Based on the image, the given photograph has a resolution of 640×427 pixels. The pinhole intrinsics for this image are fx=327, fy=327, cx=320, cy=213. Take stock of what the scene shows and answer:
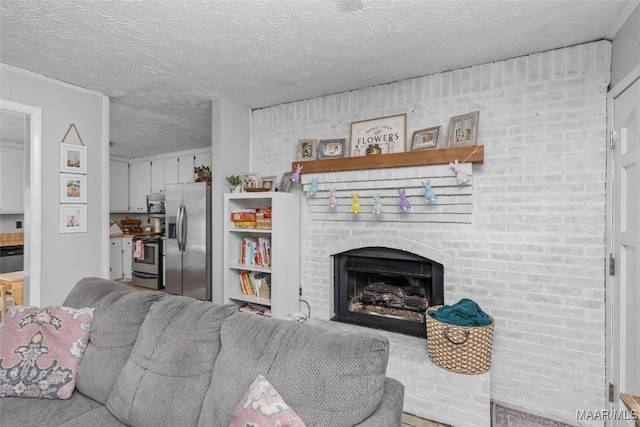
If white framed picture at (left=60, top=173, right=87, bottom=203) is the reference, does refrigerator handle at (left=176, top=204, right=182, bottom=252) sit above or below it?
below

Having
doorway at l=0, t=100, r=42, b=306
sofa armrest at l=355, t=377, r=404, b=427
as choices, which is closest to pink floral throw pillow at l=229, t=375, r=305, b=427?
sofa armrest at l=355, t=377, r=404, b=427

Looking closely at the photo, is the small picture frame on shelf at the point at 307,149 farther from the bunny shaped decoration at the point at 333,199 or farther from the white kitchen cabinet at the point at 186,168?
the white kitchen cabinet at the point at 186,168

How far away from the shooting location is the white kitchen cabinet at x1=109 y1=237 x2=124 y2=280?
5918 millimetres

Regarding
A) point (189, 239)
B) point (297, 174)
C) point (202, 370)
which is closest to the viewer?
point (202, 370)

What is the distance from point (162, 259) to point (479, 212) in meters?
4.82

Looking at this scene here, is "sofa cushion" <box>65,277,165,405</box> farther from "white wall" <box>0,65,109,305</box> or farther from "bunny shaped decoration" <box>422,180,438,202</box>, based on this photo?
"bunny shaped decoration" <box>422,180,438,202</box>

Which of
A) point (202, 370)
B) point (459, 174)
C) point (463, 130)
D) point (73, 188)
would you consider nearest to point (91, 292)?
point (202, 370)

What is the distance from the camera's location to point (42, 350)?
5.39 feet

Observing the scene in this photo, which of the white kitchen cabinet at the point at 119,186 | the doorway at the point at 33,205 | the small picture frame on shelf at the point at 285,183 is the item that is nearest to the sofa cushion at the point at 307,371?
the small picture frame on shelf at the point at 285,183

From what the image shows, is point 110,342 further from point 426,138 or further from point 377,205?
point 426,138

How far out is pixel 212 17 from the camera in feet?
6.04

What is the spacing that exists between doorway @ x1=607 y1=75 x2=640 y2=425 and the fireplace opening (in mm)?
1042

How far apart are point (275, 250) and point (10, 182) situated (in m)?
2.83

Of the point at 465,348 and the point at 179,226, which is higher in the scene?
the point at 179,226
